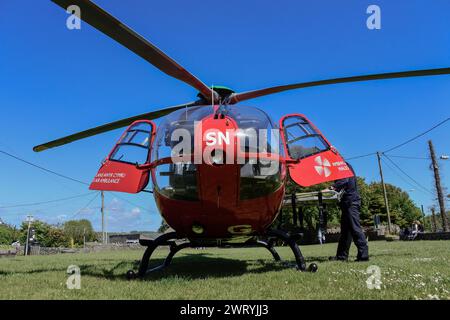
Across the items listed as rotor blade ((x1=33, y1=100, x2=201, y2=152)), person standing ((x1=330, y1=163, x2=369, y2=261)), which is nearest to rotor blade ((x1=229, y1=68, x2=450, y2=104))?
rotor blade ((x1=33, y1=100, x2=201, y2=152))

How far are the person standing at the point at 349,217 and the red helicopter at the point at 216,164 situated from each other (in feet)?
6.99

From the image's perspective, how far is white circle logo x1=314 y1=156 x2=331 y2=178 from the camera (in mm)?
6160

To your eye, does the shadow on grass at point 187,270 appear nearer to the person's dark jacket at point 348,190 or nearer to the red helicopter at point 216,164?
the red helicopter at point 216,164

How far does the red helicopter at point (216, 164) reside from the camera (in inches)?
195

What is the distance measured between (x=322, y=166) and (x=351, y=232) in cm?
263

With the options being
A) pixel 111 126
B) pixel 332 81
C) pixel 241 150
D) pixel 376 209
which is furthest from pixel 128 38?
pixel 376 209

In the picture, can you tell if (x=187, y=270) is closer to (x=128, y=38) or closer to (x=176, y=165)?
(x=176, y=165)

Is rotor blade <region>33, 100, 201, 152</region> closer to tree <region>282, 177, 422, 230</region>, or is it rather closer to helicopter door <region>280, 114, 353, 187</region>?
helicopter door <region>280, 114, 353, 187</region>

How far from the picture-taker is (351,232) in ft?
26.7

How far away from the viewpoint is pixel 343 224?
27.6 ft

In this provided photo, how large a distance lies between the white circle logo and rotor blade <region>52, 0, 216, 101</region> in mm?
2315

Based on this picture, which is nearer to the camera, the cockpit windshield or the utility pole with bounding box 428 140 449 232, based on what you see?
the cockpit windshield

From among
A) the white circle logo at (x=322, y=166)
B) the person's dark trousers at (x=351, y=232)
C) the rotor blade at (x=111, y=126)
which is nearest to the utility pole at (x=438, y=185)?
the person's dark trousers at (x=351, y=232)

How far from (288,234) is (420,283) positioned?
2.42m
